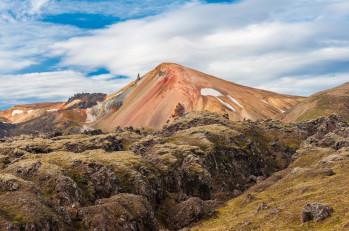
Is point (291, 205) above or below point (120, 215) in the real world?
above

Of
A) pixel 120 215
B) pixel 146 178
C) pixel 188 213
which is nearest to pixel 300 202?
pixel 188 213

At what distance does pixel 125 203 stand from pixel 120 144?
272 ft

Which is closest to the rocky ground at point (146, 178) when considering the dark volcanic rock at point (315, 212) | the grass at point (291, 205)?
the dark volcanic rock at point (315, 212)

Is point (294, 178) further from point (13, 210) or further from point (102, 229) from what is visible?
point (13, 210)

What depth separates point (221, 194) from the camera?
443ft

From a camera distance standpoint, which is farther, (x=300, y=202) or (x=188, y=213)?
(x=188, y=213)

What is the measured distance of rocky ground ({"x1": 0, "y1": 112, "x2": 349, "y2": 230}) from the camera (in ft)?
256

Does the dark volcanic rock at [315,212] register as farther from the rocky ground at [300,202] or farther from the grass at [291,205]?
the grass at [291,205]

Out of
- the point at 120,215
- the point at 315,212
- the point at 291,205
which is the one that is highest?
the point at 315,212

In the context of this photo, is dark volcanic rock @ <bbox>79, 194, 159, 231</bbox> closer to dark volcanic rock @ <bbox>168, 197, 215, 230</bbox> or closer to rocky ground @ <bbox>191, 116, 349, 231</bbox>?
rocky ground @ <bbox>191, 116, 349, 231</bbox>

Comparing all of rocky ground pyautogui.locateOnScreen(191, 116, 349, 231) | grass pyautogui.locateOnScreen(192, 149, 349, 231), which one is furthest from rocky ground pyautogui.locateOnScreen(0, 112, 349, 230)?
grass pyautogui.locateOnScreen(192, 149, 349, 231)

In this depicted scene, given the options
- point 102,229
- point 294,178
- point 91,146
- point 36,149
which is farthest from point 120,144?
point 102,229

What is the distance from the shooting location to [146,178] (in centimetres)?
11312

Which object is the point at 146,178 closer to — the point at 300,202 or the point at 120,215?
the point at 120,215
